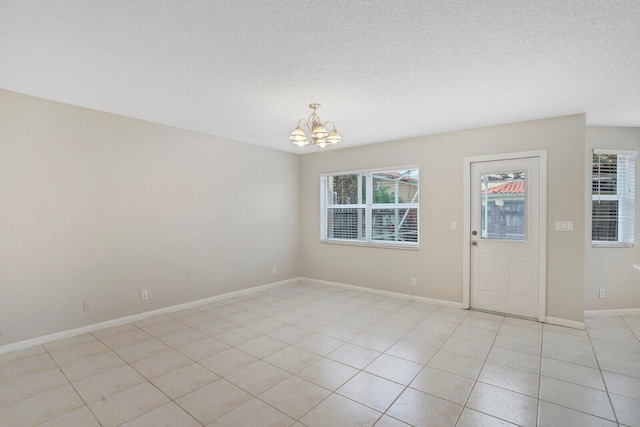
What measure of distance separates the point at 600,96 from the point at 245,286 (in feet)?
16.6

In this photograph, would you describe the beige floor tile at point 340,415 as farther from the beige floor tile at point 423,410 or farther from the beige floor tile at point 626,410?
the beige floor tile at point 626,410

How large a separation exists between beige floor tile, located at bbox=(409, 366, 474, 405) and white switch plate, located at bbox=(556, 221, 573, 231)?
7.67 ft

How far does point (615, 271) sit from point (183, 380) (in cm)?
526

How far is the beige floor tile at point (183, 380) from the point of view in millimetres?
2338

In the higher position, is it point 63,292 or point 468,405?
point 63,292

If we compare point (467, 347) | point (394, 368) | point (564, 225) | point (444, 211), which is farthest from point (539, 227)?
point (394, 368)

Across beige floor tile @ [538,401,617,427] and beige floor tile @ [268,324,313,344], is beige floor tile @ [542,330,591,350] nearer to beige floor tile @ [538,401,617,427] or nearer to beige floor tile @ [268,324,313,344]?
beige floor tile @ [538,401,617,427]

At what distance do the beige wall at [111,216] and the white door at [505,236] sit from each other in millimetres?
3369

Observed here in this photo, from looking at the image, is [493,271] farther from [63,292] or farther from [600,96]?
[63,292]

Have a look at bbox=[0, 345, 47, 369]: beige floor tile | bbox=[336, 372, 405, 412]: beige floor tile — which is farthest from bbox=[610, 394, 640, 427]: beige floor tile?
bbox=[0, 345, 47, 369]: beige floor tile

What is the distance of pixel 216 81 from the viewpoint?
2.77 meters

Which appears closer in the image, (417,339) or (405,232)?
(417,339)

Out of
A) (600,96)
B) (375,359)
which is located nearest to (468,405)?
(375,359)

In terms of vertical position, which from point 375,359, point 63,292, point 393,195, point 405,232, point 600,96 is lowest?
point 375,359
